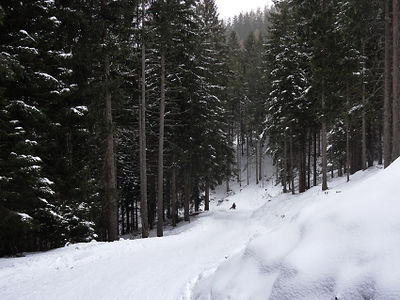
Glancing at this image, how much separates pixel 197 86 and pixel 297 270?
780 inches

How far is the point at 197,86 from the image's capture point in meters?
22.2

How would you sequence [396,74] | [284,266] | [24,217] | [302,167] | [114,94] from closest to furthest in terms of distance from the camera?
[284,266], [24,217], [114,94], [396,74], [302,167]

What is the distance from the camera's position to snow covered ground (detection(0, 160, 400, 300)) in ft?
10.0

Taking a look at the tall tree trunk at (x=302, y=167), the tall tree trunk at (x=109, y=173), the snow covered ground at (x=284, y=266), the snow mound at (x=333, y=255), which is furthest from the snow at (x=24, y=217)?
the tall tree trunk at (x=302, y=167)

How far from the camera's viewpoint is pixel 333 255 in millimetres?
3357

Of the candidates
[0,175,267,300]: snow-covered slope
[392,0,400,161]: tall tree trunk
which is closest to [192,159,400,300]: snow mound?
[0,175,267,300]: snow-covered slope

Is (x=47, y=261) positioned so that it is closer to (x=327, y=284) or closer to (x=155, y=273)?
(x=155, y=273)

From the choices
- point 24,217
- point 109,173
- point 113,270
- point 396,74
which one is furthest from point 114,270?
point 396,74

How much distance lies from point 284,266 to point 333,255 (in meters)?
0.64

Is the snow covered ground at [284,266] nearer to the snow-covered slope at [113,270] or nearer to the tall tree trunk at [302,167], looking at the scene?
the snow-covered slope at [113,270]

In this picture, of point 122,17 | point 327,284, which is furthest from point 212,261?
point 122,17

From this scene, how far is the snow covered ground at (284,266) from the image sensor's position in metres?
3.05

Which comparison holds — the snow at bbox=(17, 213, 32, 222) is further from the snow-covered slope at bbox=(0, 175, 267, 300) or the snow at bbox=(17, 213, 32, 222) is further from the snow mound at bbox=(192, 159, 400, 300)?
the snow mound at bbox=(192, 159, 400, 300)

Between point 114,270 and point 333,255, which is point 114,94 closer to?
point 114,270
